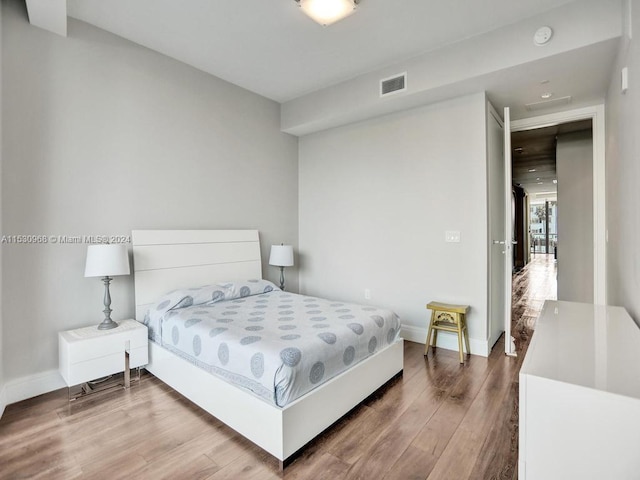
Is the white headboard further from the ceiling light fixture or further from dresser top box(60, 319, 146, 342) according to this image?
the ceiling light fixture

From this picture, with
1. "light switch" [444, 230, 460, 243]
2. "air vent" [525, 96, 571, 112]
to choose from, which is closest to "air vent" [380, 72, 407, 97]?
"air vent" [525, 96, 571, 112]

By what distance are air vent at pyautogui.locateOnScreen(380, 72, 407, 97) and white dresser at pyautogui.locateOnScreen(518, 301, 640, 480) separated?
2747 mm

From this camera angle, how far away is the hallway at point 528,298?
384 centimetres

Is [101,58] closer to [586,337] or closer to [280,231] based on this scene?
[280,231]


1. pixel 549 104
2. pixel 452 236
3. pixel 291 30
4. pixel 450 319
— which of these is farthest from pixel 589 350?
pixel 549 104

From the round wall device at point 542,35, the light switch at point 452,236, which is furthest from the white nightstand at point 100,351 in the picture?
the round wall device at point 542,35

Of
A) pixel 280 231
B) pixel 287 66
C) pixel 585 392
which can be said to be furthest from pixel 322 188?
pixel 585 392

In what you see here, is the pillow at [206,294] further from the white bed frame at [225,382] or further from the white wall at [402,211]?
the white wall at [402,211]

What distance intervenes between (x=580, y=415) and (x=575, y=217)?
4400 mm

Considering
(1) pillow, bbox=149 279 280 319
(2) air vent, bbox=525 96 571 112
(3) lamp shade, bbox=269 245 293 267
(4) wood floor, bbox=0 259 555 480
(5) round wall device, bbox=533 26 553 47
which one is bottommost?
(4) wood floor, bbox=0 259 555 480

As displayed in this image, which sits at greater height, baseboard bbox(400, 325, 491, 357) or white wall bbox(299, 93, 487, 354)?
white wall bbox(299, 93, 487, 354)

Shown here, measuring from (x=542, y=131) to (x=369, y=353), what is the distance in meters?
4.14

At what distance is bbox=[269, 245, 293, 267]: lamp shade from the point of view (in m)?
4.02

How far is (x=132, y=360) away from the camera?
99.8 inches
